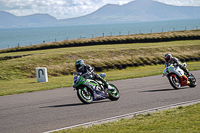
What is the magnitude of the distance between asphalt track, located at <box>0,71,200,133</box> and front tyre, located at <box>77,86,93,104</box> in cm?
23

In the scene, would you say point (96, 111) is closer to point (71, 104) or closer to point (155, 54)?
point (71, 104)

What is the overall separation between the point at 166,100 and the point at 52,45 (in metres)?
44.2

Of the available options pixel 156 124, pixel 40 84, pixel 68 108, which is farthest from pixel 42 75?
pixel 156 124

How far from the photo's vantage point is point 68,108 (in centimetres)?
1126

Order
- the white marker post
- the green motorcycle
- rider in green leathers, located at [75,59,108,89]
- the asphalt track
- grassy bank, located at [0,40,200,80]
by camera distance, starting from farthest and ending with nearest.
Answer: grassy bank, located at [0,40,200,80] → the white marker post → rider in green leathers, located at [75,59,108,89] → the green motorcycle → the asphalt track

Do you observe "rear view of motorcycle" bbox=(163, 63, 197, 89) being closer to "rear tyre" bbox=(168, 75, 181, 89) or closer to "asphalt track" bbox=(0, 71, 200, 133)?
"rear tyre" bbox=(168, 75, 181, 89)

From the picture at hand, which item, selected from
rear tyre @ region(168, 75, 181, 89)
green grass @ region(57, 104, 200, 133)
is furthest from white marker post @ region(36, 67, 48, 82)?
green grass @ region(57, 104, 200, 133)

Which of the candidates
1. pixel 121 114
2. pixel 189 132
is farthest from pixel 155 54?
pixel 189 132

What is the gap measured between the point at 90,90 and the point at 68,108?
4.34 feet

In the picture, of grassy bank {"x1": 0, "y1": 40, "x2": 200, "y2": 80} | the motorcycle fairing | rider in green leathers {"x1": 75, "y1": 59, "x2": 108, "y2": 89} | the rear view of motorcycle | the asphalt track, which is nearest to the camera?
the asphalt track

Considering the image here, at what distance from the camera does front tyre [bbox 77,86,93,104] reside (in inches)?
462

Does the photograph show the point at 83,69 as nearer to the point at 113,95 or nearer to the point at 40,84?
the point at 113,95

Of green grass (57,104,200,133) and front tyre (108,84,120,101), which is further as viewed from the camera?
front tyre (108,84,120,101)

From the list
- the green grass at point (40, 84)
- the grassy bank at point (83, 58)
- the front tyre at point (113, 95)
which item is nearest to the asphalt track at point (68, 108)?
the front tyre at point (113, 95)
